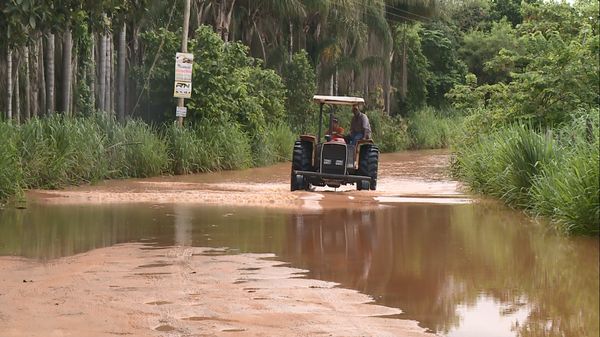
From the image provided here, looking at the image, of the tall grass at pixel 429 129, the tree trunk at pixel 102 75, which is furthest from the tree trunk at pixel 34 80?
the tall grass at pixel 429 129

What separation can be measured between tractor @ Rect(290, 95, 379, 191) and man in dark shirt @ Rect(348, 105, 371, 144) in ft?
0.82

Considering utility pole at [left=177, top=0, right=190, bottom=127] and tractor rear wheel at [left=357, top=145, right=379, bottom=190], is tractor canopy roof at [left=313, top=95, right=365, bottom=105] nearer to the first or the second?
tractor rear wheel at [left=357, top=145, right=379, bottom=190]

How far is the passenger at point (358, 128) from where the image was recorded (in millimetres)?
20766

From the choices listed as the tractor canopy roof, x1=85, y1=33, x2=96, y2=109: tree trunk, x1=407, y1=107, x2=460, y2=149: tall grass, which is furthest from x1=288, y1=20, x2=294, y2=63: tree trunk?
the tractor canopy roof

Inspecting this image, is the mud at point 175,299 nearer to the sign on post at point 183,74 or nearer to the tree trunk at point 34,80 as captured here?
the tree trunk at point 34,80

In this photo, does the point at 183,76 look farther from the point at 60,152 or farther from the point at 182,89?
the point at 60,152

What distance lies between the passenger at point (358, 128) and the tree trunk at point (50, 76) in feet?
24.5

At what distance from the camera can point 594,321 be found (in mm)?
7715

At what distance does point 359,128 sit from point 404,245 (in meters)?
9.06

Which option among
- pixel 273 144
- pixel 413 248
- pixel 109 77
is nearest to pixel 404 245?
pixel 413 248

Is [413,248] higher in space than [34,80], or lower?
lower

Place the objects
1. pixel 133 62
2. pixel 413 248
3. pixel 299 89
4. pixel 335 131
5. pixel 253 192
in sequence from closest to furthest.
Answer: pixel 413 248 < pixel 253 192 < pixel 335 131 < pixel 133 62 < pixel 299 89

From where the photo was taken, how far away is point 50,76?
23797 millimetres

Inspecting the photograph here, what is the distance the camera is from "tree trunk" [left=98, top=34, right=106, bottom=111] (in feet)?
86.1
